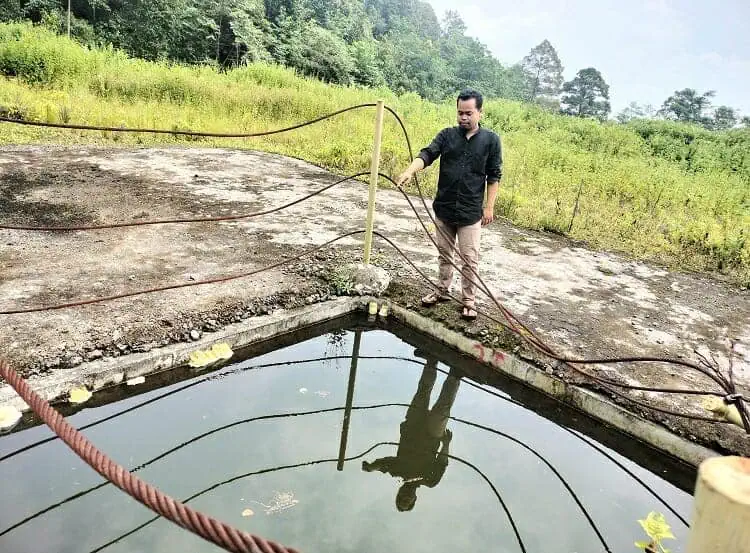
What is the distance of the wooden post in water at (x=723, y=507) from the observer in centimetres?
92

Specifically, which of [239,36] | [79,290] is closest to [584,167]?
Answer: [79,290]

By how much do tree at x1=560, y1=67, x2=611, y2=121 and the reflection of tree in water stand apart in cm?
4295

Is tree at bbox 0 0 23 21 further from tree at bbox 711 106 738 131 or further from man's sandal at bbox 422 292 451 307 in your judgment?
tree at bbox 711 106 738 131

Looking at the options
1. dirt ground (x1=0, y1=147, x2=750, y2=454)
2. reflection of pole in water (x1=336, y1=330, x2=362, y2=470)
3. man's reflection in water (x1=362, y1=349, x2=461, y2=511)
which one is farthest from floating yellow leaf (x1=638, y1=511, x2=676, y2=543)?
reflection of pole in water (x1=336, y1=330, x2=362, y2=470)

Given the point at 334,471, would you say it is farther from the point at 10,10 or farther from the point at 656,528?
the point at 10,10

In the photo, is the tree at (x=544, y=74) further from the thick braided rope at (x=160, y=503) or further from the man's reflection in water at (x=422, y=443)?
the thick braided rope at (x=160, y=503)

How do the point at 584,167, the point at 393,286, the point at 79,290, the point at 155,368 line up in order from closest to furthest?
1. the point at 155,368
2. the point at 79,290
3. the point at 393,286
4. the point at 584,167

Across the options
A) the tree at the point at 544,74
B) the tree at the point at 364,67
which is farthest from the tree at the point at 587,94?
the tree at the point at 364,67

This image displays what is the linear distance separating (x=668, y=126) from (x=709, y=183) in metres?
8.19

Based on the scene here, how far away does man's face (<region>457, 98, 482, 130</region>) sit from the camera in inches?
151

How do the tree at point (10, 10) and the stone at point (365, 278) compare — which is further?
the tree at point (10, 10)

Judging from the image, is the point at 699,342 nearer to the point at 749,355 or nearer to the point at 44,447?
the point at 749,355

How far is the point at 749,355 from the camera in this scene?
424 centimetres

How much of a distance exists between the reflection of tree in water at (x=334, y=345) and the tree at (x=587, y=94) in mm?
42946
